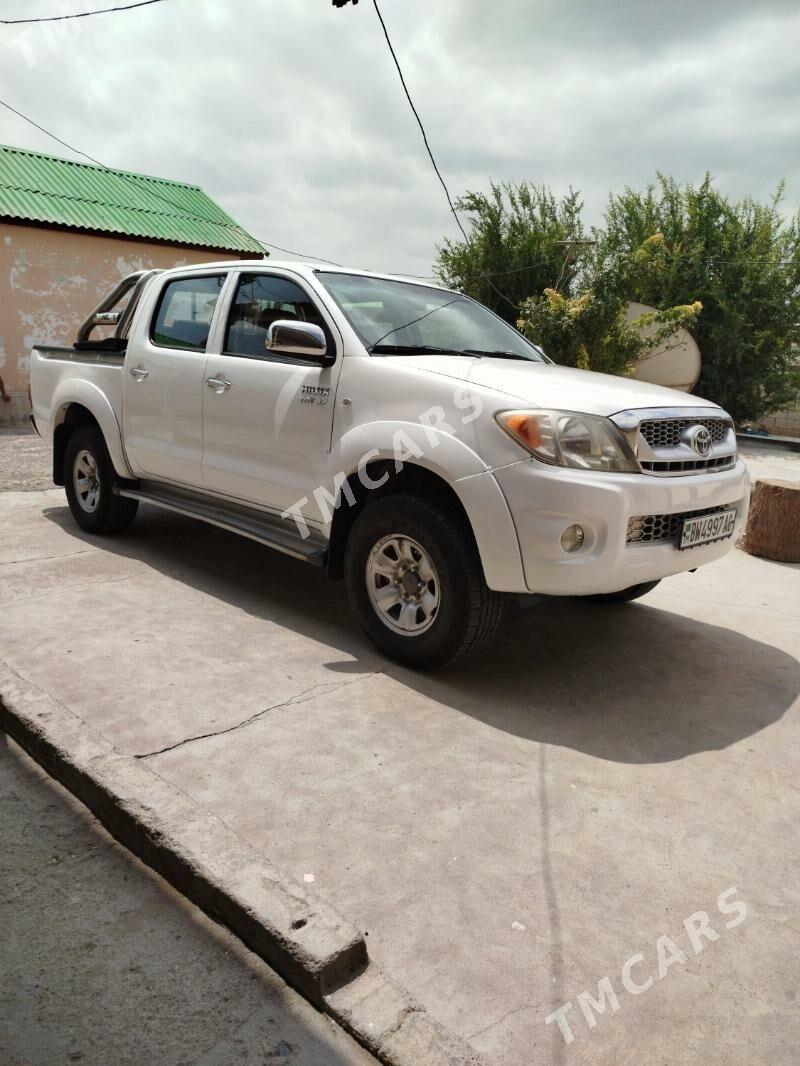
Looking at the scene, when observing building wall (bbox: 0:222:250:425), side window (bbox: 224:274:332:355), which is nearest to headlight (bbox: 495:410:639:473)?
side window (bbox: 224:274:332:355)

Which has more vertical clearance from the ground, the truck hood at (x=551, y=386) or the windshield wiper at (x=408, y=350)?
the windshield wiper at (x=408, y=350)

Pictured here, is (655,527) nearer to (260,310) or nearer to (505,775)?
(505,775)

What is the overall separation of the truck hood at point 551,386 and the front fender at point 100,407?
2443 mm

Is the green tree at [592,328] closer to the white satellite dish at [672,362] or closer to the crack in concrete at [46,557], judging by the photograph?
the white satellite dish at [672,362]

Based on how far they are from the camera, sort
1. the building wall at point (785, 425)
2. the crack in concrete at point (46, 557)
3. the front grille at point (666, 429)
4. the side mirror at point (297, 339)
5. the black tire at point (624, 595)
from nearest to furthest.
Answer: the front grille at point (666, 429) → the side mirror at point (297, 339) → the black tire at point (624, 595) → the crack in concrete at point (46, 557) → the building wall at point (785, 425)

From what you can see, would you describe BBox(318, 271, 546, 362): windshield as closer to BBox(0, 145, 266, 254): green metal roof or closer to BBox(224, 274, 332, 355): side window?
BBox(224, 274, 332, 355): side window

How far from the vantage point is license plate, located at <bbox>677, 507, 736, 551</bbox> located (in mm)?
3391

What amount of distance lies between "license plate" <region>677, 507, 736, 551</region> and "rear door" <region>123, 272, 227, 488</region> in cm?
269

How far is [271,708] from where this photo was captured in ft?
10.5

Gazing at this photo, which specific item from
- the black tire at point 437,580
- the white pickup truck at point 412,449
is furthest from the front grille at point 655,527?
the black tire at point 437,580

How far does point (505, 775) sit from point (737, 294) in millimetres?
21602

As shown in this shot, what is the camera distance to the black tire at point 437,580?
3.30 metres

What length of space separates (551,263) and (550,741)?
22.3m

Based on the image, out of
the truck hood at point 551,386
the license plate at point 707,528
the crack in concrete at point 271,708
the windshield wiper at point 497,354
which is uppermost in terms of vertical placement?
the windshield wiper at point 497,354
